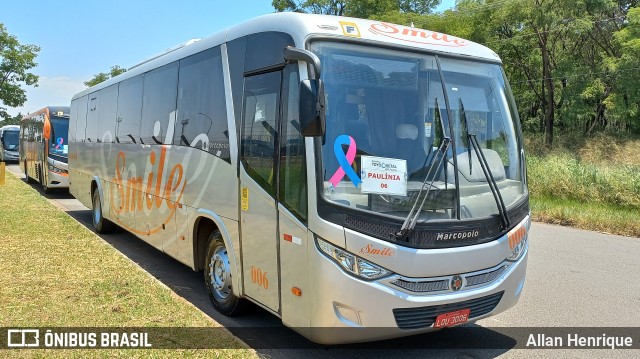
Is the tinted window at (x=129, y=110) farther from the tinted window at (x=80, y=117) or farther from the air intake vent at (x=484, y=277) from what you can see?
the air intake vent at (x=484, y=277)

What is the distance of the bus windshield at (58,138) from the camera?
17.4 metres

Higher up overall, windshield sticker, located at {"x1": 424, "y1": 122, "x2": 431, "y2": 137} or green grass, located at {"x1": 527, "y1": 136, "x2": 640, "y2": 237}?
windshield sticker, located at {"x1": 424, "y1": 122, "x2": 431, "y2": 137}

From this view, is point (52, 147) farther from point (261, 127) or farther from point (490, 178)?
point (490, 178)

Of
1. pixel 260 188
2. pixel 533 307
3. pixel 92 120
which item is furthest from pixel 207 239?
pixel 92 120

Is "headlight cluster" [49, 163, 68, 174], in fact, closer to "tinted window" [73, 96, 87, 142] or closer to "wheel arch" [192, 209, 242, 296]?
"tinted window" [73, 96, 87, 142]

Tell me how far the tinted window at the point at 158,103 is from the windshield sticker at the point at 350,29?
126 inches

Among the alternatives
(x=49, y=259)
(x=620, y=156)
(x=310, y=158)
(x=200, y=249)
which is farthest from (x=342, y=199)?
(x=620, y=156)

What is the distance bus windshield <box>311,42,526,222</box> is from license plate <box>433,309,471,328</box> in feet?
2.55

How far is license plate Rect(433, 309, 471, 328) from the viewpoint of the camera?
421 centimetres

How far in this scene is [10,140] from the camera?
37938mm

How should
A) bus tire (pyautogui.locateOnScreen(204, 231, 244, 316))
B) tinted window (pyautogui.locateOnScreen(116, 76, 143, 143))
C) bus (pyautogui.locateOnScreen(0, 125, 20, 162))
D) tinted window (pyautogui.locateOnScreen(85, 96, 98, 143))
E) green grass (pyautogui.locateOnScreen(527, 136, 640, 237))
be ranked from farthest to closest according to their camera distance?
bus (pyautogui.locateOnScreen(0, 125, 20, 162)), green grass (pyautogui.locateOnScreen(527, 136, 640, 237)), tinted window (pyautogui.locateOnScreen(85, 96, 98, 143)), tinted window (pyautogui.locateOnScreen(116, 76, 143, 143)), bus tire (pyautogui.locateOnScreen(204, 231, 244, 316))

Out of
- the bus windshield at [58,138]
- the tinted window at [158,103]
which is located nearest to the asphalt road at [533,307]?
the tinted window at [158,103]

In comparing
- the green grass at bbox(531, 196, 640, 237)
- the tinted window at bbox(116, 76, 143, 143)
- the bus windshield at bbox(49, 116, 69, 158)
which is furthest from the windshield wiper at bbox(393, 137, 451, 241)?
the bus windshield at bbox(49, 116, 69, 158)

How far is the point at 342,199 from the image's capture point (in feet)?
13.3
